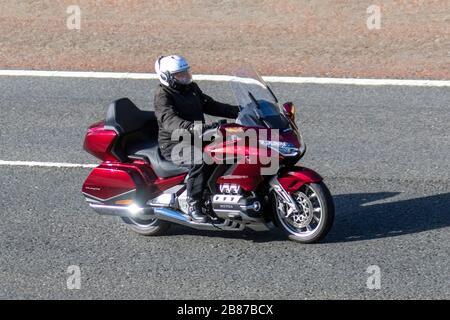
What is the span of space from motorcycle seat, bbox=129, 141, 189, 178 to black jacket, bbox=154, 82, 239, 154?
0.09 metres

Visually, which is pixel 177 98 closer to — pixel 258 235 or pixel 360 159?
pixel 258 235

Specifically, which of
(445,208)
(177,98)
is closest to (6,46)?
(177,98)

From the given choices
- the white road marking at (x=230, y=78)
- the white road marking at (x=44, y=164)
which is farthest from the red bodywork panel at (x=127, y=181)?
the white road marking at (x=230, y=78)

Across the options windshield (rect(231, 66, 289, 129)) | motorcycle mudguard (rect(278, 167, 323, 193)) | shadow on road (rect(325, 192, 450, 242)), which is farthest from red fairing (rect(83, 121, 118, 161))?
shadow on road (rect(325, 192, 450, 242))

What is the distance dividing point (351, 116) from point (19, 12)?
8.23 meters

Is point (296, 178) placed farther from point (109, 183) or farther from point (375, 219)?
point (109, 183)

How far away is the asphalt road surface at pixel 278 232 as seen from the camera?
873 cm

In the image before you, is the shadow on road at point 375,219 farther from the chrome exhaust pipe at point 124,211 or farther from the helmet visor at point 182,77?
the helmet visor at point 182,77

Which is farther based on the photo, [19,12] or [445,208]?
[19,12]

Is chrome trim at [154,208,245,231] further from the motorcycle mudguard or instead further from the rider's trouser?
the motorcycle mudguard

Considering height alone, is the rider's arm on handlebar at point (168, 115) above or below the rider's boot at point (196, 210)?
above

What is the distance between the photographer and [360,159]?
11688mm

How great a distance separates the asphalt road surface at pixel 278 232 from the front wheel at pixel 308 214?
5.0 inches

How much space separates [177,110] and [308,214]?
5.08 feet
